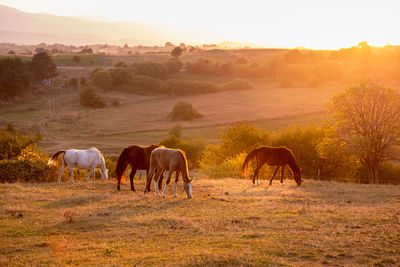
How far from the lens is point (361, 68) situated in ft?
364

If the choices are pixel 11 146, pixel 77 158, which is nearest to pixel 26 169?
pixel 11 146

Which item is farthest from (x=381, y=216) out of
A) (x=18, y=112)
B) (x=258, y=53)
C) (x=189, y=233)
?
(x=258, y=53)

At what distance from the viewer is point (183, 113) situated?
3359 inches

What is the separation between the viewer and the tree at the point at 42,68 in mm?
103394

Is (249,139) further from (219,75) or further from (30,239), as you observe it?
(219,75)

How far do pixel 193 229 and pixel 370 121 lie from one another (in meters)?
23.5

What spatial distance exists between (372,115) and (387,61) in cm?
9717

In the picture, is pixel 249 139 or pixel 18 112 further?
pixel 18 112

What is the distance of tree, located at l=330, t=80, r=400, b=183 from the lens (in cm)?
3014

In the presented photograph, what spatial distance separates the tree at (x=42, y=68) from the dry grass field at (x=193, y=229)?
305ft

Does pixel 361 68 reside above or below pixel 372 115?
above

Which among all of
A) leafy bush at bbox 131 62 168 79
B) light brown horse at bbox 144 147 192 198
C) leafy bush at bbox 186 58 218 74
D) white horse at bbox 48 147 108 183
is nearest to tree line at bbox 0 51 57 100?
leafy bush at bbox 131 62 168 79

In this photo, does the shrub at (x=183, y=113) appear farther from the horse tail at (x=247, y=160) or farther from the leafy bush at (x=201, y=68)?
the horse tail at (x=247, y=160)

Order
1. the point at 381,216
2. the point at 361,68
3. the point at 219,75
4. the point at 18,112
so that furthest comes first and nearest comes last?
the point at 219,75, the point at 361,68, the point at 18,112, the point at 381,216
